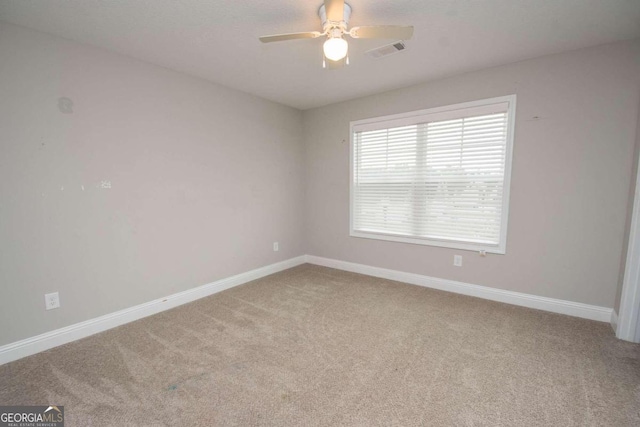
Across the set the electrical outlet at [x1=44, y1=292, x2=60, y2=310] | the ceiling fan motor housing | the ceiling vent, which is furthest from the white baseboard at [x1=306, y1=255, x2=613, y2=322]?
the electrical outlet at [x1=44, y1=292, x2=60, y2=310]

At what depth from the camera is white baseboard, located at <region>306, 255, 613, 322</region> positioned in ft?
8.37

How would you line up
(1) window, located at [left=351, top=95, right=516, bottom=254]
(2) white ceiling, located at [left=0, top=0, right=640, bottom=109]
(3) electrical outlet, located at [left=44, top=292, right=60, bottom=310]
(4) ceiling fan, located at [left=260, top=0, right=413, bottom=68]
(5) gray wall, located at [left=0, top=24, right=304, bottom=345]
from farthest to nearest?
(1) window, located at [left=351, top=95, right=516, bottom=254] < (3) electrical outlet, located at [left=44, top=292, right=60, bottom=310] < (5) gray wall, located at [left=0, top=24, right=304, bottom=345] < (2) white ceiling, located at [left=0, top=0, right=640, bottom=109] < (4) ceiling fan, located at [left=260, top=0, right=413, bottom=68]

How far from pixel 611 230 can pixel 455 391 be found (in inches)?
83.3

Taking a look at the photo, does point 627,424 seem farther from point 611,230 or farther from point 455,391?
point 611,230

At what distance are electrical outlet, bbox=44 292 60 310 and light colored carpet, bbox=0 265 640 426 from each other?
0.34 meters

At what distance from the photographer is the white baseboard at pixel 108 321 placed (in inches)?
81.0

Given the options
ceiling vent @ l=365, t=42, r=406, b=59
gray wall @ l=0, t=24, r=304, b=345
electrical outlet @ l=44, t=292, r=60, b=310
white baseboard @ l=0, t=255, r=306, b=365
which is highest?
ceiling vent @ l=365, t=42, r=406, b=59

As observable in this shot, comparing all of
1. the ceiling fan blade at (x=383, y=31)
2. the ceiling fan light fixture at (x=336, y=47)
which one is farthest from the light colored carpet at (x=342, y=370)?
the ceiling fan blade at (x=383, y=31)

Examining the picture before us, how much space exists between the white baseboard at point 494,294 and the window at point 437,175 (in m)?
0.45

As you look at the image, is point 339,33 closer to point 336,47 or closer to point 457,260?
point 336,47

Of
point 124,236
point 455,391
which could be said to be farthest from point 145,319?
point 455,391

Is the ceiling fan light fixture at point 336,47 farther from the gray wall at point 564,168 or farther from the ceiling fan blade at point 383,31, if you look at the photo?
the gray wall at point 564,168

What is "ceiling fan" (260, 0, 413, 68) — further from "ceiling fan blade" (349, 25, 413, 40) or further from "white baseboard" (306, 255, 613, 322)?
"white baseboard" (306, 255, 613, 322)

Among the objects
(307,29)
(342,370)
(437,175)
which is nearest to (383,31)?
(307,29)
